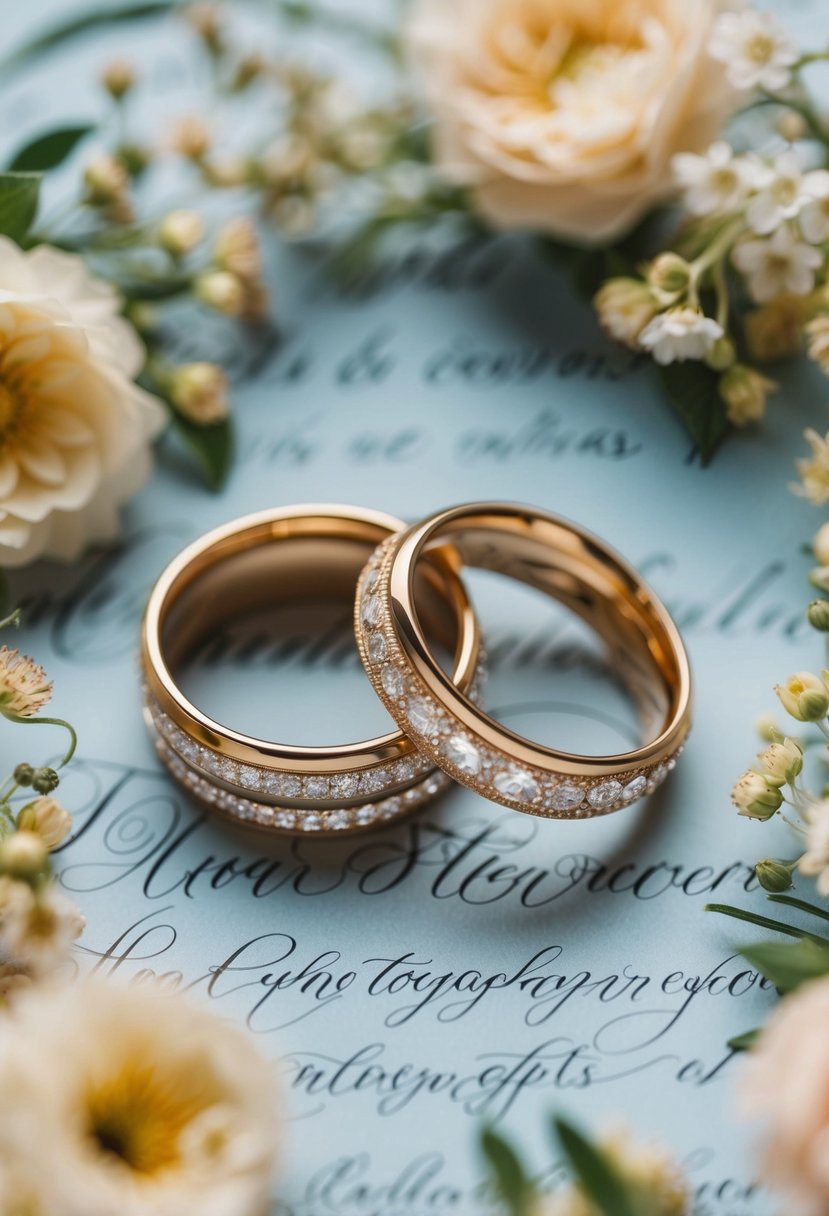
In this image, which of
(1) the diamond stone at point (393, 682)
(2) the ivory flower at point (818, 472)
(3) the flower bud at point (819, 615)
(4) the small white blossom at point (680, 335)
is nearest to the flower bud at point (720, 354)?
(4) the small white blossom at point (680, 335)

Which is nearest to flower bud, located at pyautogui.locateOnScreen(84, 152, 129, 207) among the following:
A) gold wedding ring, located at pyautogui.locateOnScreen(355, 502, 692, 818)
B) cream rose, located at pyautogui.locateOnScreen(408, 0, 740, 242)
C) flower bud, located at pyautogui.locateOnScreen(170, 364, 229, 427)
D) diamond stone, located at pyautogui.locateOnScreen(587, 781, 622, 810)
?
flower bud, located at pyautogui.locateOnScreen(170, 364, 229, 427)

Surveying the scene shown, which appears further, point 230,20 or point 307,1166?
point 230,20

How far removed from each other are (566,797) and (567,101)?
0.56 meters

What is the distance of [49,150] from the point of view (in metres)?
0.99

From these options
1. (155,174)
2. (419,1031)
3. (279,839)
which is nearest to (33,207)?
(155,174)

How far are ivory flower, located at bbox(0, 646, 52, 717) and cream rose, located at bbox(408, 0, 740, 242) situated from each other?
55 centimetres

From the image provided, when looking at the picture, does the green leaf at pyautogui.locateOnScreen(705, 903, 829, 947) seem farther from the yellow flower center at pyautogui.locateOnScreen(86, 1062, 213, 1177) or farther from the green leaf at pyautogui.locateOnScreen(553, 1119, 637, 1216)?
the yellow flower center at pyautogui.locateOnScreen(86, 1062, 213, 1177)

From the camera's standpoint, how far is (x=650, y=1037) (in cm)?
76

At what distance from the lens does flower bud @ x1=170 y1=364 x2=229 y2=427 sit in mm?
1008

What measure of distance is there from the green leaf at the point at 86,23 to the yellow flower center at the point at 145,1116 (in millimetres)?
957

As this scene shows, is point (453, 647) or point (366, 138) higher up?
point (366, 138)

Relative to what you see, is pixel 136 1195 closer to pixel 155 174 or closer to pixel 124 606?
pixel 124 606

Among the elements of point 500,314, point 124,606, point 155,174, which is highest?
point 500,314

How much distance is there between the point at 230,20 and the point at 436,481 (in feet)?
2.01
